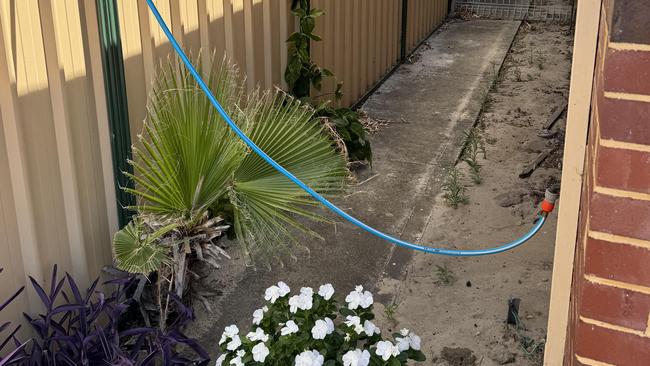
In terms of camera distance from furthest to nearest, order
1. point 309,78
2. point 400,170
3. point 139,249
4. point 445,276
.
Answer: point 400,170, point 309,78, point 445,276, point 139,249

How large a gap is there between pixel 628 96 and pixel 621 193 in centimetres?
20

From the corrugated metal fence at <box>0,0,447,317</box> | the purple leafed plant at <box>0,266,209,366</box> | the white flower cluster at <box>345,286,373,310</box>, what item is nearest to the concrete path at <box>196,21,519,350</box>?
the purple leafed plant at <box>0,266,209,366</box>

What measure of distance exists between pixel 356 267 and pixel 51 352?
1799 mm

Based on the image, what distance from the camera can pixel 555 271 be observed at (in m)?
2.21

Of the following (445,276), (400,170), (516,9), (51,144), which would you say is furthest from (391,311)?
(516,9)

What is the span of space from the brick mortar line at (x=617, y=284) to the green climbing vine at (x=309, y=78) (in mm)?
3618

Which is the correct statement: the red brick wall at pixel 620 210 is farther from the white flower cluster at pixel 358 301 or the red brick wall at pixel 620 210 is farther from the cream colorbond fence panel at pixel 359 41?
the cream colorbond fence panel at pixel 359 41

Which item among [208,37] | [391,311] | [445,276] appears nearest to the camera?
[391,311]

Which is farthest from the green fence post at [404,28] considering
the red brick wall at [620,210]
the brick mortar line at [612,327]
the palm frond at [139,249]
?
the brick mortar line at [612,327]

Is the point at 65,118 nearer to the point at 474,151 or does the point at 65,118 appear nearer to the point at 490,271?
the point at 490,271

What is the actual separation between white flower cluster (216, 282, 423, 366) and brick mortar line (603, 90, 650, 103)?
124cm

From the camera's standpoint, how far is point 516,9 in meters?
11.5

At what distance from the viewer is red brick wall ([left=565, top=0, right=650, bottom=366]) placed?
4.76ft

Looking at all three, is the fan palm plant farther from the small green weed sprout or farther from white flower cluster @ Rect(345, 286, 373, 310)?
the small green weed sprout
